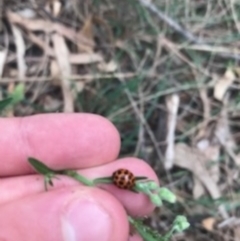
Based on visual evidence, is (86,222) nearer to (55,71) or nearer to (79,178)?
(79,178)

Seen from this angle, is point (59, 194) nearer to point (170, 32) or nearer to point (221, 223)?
point (221, 223)

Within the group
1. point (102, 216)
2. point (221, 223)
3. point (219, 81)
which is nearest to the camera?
point (102, 216)

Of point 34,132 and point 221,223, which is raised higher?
point 34,132

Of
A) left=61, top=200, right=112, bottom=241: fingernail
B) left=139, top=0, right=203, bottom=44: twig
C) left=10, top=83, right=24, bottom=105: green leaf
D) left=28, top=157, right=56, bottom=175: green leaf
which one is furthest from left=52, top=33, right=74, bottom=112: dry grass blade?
left=61, top=200, right=112, bottom=241: fingernail

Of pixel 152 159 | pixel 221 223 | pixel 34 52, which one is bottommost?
pixel 221 223

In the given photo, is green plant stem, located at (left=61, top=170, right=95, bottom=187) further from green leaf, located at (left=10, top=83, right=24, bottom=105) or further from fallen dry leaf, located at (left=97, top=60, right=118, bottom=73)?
fallen dry leaf, located at (left=97, top=60, right=118, bottom=73)

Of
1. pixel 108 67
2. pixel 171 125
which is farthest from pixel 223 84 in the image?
pixel 108 67

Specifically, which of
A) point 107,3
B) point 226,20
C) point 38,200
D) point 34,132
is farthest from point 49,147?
point 226,20
